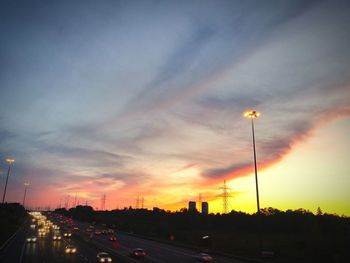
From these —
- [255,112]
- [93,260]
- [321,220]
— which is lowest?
[93,260]

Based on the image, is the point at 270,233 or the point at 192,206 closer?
the point at 270,233

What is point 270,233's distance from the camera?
103m

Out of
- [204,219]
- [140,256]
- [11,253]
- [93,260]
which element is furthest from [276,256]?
[204,219]

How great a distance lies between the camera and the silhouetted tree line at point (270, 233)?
42.6 meters

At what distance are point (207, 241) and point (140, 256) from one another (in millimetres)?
20677

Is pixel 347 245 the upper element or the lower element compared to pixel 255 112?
lower

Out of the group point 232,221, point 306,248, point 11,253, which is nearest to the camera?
point 11,253

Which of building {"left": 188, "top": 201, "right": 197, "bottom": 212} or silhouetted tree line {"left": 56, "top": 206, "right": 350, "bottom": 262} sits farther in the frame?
building {"left": 188, "top": 201, "right": 197, "bottom": 212}

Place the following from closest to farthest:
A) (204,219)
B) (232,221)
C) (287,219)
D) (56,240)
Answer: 1. (56,240)
2. (287,219)
3. (232,221)
4. (204,219)

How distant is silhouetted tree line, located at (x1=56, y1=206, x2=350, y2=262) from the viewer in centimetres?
4259

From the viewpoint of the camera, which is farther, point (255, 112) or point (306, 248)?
point (306, 248)

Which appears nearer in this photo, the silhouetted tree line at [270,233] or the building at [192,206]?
the silhouetted tree line at [270,233]

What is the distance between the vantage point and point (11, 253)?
4409cm

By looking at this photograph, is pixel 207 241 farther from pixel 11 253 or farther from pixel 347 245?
pixel 11 253
